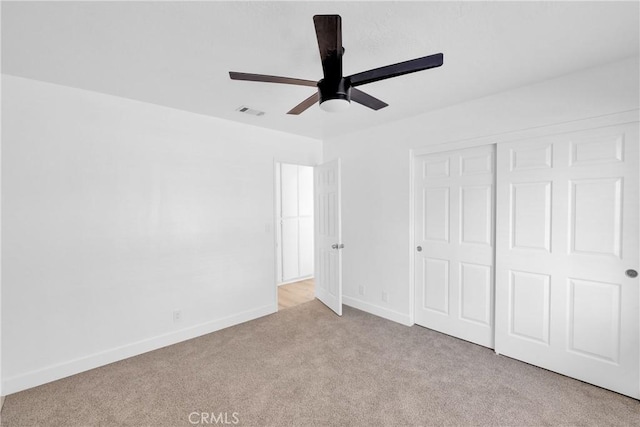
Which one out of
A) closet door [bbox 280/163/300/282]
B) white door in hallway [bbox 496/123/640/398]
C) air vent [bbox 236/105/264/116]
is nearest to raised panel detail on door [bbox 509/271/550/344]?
white door in hallway [bbox 496/123/640/398]

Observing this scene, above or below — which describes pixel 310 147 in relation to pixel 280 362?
above

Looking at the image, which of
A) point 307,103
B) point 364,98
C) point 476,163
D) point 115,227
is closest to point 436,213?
point 476,163

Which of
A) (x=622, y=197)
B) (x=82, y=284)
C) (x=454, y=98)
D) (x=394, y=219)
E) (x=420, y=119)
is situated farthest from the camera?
(x=394, y=219)

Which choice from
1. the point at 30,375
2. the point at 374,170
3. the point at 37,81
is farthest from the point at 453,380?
the point at 37,81

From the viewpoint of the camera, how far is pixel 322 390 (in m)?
2.23

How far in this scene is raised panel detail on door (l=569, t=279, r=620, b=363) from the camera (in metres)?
2.17

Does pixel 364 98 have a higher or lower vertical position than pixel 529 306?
higher

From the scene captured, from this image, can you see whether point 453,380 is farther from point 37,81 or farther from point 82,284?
point 37,81

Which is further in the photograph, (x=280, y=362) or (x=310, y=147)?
(x=310, y=147)

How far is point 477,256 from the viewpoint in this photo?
2.91m

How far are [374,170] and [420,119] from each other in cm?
81

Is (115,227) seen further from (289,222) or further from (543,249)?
(543,249)

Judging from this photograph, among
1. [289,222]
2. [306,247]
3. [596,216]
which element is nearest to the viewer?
[596,216]

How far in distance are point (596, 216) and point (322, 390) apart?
2479mm
